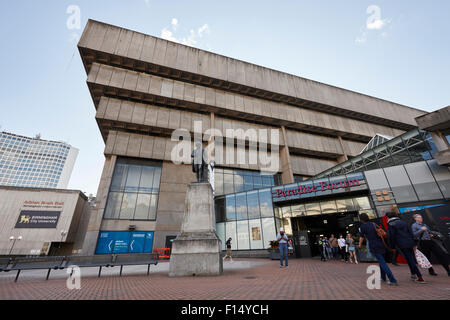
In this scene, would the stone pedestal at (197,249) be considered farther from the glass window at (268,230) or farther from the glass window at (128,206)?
the glass window at (128,206)

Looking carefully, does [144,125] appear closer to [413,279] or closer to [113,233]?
[113,233]

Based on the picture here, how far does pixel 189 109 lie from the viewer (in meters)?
29.8

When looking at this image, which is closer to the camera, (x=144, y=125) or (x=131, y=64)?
(x=144, y=125)

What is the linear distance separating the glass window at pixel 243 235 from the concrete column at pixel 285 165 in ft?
36.7

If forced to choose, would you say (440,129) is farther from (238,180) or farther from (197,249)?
(197,249)

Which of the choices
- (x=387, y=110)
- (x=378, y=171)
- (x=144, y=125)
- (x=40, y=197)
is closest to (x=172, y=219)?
(x=144, y=125)

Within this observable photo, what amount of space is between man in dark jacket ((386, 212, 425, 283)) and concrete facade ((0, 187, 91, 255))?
30.3 meters

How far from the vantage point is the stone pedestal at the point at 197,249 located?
24.0ft

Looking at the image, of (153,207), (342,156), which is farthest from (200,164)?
(342,156)

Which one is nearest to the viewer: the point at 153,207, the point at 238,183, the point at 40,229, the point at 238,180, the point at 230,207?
the point at 230,207

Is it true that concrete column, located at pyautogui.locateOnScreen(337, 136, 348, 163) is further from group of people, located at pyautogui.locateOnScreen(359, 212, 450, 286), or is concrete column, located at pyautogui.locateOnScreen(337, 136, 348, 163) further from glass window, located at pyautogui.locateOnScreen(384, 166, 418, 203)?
group of people, located at pyautogui.locateOnScreen(359, 212, 450, 286)

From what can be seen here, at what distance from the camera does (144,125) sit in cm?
2564

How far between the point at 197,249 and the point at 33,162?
465 ft

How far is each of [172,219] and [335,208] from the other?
18130mm
